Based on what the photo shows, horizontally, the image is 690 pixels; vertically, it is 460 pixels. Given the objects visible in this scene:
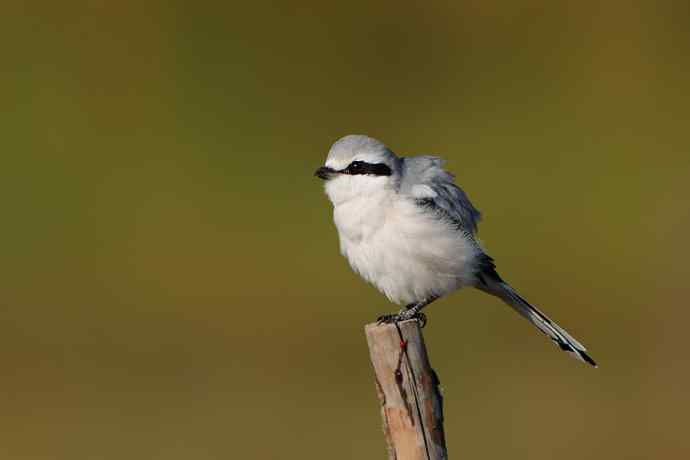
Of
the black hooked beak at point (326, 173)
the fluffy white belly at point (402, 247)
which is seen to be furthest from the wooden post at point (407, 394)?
the black hooked beak at point (326, 173)

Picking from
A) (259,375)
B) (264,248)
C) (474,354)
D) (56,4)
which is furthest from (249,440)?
(56,4)

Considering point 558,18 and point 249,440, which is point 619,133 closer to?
point 558,18

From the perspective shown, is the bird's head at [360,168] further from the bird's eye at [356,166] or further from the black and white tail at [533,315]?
the black and white tail at [533,315]

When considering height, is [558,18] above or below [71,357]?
above

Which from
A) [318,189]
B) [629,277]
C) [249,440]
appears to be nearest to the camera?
[249,440]

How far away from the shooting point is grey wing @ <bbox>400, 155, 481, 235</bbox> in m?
4.90

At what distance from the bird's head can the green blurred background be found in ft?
11.8

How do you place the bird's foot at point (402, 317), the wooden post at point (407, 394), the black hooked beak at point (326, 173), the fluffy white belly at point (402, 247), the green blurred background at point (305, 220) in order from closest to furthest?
the wooden post at point (407, 394) → the bird's foot at point (402, 317) → the fluffy white belly at point (402, 247) → the black hooked beak at point (326, 173) → the green blurred background at point (305, 220)

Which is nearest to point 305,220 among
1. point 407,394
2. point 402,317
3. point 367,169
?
point 367,169

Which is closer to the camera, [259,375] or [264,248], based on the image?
[259,375]

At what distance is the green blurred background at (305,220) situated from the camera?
898 centimetres

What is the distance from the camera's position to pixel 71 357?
33.2 feet

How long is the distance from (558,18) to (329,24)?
96.1 inches

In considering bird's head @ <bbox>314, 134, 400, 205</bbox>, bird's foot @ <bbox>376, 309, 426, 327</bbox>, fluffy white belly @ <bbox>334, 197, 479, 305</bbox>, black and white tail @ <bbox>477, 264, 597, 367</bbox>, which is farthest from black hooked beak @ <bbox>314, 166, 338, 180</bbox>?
black and white tail @ <bbox>477, 264, 597, 367</bbox>
